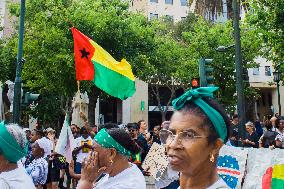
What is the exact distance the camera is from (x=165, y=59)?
32.9 m

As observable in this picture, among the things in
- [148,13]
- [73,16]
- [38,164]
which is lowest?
[38,164]

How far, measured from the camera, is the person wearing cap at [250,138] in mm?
12002

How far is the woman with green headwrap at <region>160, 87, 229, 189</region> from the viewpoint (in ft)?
6.64

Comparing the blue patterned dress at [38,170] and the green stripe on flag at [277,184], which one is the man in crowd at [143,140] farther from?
the green stripe on flag at [277,184]

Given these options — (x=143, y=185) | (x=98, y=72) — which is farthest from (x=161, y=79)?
(x=143, y=185)

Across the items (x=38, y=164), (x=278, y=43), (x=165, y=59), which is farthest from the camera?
(x=165, y=59)

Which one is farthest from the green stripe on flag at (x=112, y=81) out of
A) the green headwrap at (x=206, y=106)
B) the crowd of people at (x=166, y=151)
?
the green headwrap at (x=206, y=106)

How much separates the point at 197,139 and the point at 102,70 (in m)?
8.38

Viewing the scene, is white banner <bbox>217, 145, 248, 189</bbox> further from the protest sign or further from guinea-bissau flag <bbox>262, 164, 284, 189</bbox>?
guinea-bissau flag <bbox>262, 164, 284, 189</bbox>

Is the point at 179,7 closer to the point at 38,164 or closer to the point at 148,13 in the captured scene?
the point at 148,13

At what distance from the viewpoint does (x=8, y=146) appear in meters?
3.38

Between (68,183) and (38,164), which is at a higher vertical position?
(38,164)

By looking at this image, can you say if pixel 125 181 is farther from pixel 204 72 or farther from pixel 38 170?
pixel 204 72

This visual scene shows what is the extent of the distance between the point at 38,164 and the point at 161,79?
27982 mm
